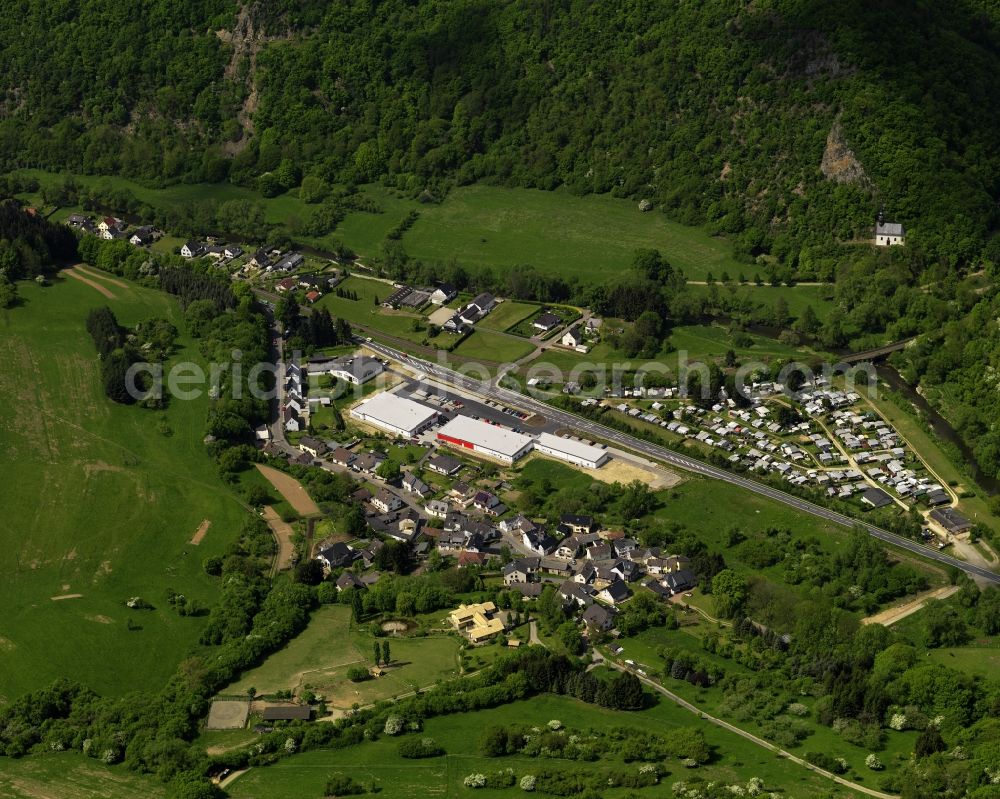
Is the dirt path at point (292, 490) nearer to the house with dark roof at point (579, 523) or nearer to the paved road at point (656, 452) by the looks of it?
the house with dark roof at point (579, 523)


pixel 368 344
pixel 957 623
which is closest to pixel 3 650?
pixel 368 344

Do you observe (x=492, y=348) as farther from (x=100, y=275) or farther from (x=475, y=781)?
(x=475, y=781)

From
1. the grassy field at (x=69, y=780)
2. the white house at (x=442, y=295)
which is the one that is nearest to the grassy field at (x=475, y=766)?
the grassy field at (x=69, y=780)

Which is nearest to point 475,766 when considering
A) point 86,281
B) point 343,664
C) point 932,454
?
point 343,664

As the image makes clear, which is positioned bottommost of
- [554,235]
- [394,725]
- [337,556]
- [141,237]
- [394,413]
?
[394,725]

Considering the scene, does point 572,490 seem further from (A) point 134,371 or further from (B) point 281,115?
(B) point 281,115

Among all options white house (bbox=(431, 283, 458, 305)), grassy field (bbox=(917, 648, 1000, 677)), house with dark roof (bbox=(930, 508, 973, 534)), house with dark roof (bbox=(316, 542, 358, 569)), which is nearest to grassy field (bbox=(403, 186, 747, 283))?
white house (bbox=(431, 283, 458, 305))
